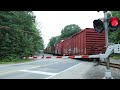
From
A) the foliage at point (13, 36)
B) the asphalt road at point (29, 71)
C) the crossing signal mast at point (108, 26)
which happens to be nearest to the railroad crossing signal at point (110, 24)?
the crossing signal mast at point (108, 26)

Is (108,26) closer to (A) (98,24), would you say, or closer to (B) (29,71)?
(A) (98,24)

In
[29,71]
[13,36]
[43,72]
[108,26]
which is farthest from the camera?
[13,36]

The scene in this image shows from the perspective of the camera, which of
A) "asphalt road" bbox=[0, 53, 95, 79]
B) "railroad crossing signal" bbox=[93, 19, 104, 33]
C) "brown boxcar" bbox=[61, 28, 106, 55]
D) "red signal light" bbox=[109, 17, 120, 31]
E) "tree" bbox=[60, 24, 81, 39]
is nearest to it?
"red signal light" bbox=[109, 17, 120, 31]

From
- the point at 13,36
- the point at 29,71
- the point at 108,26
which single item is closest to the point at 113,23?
the point at 108,26

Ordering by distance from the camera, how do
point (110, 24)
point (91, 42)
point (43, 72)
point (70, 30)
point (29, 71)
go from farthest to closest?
point (70, 30) → point (91, 42) → point (29, 71) → point (43, 72) → point (110, 24)

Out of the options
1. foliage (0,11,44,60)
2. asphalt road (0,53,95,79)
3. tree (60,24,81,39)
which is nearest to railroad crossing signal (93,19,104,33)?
asphalt road (0,53,95,79)

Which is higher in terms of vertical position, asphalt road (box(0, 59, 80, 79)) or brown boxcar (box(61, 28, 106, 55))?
brown boxcar (box(61, 28, 106, 55))

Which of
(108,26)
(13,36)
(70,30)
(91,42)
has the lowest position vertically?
(108,26)

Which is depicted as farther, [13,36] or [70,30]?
[70,30]

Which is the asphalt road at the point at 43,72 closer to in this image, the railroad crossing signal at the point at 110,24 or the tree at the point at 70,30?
the railroad crossing signal at the point at 110,24

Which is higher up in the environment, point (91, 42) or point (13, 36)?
point (13, 36)

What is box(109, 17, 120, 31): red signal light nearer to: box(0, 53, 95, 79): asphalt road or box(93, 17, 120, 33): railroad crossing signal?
box(93, 17, 120, 33): railroad crossing signal
